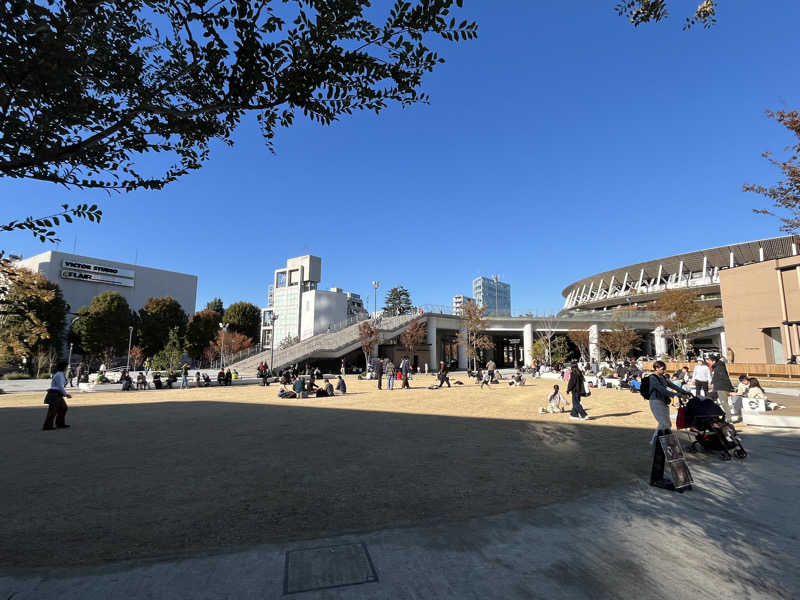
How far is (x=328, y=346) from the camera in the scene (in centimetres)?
3666

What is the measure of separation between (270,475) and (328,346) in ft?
104

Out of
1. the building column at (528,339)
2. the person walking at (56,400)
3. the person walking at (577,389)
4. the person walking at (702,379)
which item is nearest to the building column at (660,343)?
the building column at (528,339)

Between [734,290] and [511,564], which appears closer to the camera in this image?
[511,564]

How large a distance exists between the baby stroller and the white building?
188ft

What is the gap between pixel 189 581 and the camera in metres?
2.82

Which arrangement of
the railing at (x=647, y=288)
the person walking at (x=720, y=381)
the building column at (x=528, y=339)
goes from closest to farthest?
the person walking at (x=720, y=381), the building column at (x=528, y=339), the railing at (x=647, y=288)

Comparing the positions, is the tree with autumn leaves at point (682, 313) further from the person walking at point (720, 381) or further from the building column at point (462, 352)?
the person walking at point (720, 381)

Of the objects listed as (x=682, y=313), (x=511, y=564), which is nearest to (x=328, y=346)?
(x=682, y=313)

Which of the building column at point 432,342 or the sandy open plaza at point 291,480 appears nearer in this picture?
the sandy open plaza at point 291,480

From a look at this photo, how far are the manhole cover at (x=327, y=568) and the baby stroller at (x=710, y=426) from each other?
5874 millimetres

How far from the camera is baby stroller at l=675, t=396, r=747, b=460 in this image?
6246 mm

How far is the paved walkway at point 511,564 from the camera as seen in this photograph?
8.79 ft

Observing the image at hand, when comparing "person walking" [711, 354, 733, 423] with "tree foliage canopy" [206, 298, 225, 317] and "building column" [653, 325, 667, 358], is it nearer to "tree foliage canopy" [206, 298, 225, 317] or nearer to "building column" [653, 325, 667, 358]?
"building column" [653, 325, 667, 358]

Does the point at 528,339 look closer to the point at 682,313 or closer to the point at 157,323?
the point at 682,313
